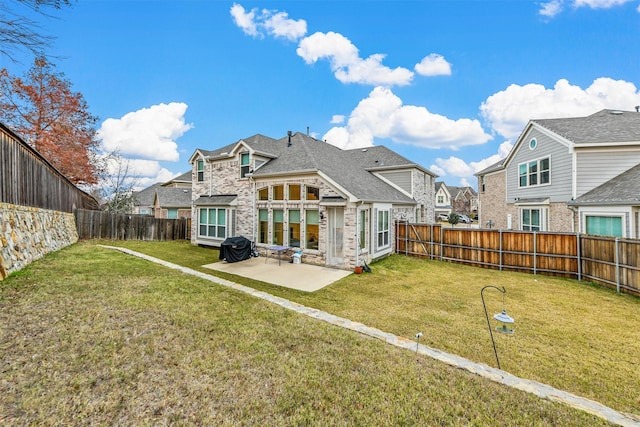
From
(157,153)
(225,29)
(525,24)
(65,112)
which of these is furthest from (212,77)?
(157,153)

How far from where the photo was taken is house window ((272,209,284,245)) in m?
13.4

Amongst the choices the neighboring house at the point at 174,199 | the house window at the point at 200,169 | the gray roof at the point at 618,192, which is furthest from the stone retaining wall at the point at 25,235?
the gray roof at the point at 618,192

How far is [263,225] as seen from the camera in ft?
46.4

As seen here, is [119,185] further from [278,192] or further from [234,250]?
[278,192]

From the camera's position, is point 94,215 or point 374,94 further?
point 374,94

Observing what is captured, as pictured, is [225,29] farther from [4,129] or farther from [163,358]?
[163,358]

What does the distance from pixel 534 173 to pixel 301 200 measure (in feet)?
45.7

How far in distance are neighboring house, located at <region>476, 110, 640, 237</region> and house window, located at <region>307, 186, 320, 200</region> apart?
38.0 ft

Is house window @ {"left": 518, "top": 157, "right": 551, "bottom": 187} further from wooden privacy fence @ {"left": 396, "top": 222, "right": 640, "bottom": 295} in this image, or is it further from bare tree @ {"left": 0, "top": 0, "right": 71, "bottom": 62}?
bare tree @ {"left": 0, "top": 0, "right": 71, "bottom": 62}

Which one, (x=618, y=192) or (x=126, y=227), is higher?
(x=618, y=192)

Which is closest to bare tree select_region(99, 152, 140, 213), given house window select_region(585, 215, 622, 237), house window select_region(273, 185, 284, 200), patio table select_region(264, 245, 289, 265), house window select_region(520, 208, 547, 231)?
house window select_region(273, 185, 284, 200)

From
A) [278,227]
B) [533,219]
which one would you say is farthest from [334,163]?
[533,219]

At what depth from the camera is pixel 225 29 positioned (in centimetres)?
1381

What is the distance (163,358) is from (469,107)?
23331 mm
